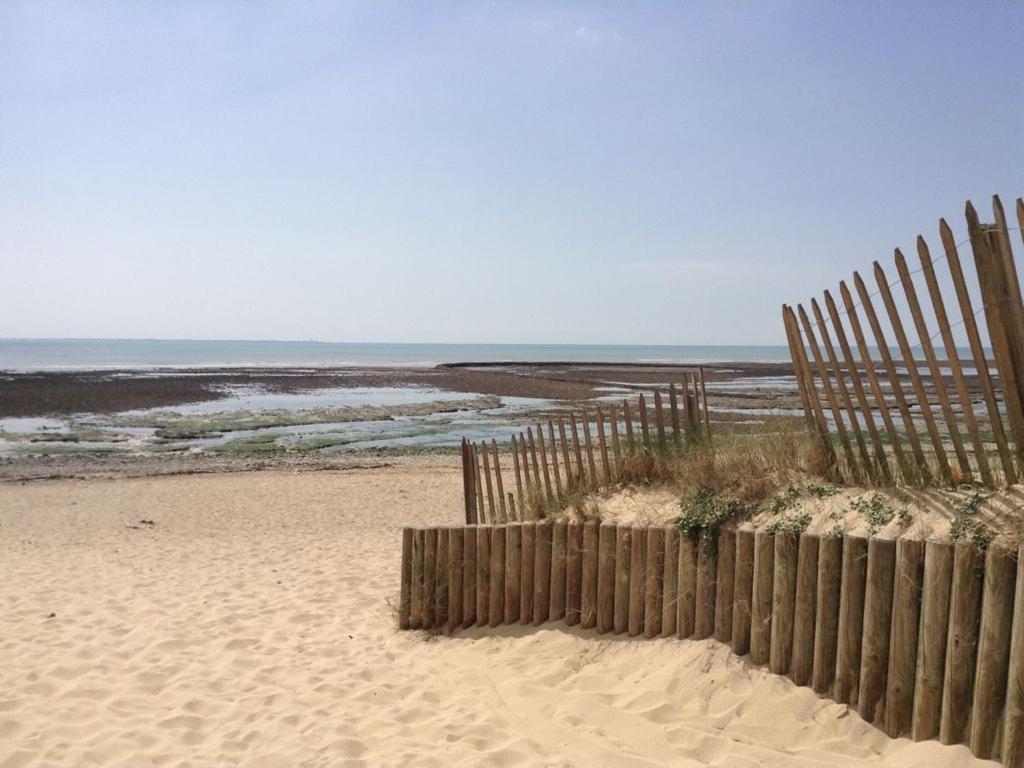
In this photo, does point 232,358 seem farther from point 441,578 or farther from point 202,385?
point 441,578

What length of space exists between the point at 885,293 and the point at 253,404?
32.4m

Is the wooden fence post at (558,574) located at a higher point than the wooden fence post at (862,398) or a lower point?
lower

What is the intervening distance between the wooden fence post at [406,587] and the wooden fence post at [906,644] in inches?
140

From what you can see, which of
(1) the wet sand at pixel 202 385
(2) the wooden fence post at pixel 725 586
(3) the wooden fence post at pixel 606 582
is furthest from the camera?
(1) the wet sand at pixel 202 385

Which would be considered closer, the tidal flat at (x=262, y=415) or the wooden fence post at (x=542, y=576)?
the wooden fence post at (x=542, y=576)

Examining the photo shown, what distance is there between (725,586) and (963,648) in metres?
1.29

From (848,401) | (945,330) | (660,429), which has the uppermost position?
(945,330)

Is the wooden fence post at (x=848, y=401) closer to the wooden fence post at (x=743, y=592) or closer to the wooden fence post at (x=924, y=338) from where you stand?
the wooden fence post at (x=924, y=338)

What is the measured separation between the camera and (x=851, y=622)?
4062 millimetres

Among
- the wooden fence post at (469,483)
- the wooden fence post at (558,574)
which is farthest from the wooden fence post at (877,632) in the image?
the wooden fence post at (469,483)

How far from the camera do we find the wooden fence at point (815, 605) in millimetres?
3570

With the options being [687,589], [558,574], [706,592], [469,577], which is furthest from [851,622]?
[469,577]

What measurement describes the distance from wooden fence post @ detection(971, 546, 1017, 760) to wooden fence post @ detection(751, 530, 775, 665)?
42.5 inches

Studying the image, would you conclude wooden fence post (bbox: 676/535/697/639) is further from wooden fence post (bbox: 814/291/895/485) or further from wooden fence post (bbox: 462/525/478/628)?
wooden fence post (bbox: 462/525/478/628)
